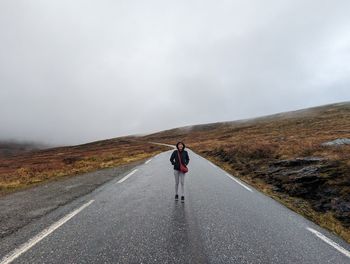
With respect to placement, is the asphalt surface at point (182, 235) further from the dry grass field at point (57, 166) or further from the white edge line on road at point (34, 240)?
the dry grass field at point (57, 166)

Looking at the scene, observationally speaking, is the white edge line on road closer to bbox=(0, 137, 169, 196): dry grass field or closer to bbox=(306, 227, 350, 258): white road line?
bbox=(306, 227, 350, 258): white road line

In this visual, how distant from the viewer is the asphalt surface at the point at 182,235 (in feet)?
16.5

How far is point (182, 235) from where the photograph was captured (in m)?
5.99

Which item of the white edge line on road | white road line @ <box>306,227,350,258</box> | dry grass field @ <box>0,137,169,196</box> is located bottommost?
white road line @ <box>306,227,350,258</box>

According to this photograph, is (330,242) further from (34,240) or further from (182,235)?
(34,240)

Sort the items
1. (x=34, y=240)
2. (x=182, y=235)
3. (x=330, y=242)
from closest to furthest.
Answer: (x=34, y=240)
(x=182, y=235)
(x=330, y=242)

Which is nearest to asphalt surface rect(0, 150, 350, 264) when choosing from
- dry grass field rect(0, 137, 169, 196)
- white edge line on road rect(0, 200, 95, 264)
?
white edge line on road rect(0, 200, 95, 264)

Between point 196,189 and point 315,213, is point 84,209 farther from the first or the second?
point 315,213

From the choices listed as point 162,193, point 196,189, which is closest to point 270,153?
point 196,189

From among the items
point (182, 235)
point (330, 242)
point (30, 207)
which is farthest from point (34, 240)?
point (330, 242)

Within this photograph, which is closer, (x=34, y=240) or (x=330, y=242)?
(x=34, y=240)

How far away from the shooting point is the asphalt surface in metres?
5.02

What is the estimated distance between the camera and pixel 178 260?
478 cm

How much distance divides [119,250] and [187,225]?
2044 mm
